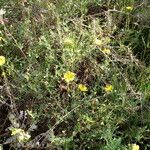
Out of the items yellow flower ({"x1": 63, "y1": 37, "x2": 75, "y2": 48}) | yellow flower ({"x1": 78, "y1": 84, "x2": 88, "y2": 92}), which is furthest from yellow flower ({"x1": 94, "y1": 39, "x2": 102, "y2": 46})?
yellow flower ({"x1": 78, "y1": 84, "x2": 88, "y2": 92})

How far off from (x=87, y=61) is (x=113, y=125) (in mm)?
476

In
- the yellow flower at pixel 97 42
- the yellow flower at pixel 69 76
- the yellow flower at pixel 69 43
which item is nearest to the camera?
the yellow flower at pixel 69 76

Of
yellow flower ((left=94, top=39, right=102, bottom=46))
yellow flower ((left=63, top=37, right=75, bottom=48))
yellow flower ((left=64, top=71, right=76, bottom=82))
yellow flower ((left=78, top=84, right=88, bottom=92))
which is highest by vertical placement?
yellow flower ((left=63, top=37, right=75, bottom=48))

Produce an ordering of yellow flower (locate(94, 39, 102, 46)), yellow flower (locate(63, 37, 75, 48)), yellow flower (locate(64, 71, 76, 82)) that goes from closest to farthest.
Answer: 1. yellow flower (locate(64, 71, 76, 82))
2. yellow flower (locate(63, 37, 75, 48))
3. yellow flower (locate(94, 39, 102, 46))

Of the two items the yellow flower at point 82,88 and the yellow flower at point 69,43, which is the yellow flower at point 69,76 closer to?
the yellow flower at point 82,88

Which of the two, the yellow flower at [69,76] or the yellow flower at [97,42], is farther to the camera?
the yellow flower at [97,42]

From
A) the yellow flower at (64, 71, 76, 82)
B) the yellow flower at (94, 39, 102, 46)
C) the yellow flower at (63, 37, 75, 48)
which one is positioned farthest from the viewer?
the yellow flower at (94, 39, 102, 46)

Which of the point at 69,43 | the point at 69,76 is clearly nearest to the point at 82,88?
the point at 69,76

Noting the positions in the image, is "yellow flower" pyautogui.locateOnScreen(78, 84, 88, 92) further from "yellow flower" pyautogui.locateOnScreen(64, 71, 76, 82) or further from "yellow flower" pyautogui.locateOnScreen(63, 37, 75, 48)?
"yellow flower" pyautogui.locateOnScreen(63, 37, 75, 48)

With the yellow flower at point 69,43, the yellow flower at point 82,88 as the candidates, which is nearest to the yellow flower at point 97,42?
the yellow flower at point 69,43

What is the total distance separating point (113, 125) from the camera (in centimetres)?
234

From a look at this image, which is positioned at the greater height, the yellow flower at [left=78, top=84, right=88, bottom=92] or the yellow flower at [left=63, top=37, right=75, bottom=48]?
the yellow flower at [left=63, top=37, right=75, bottom=48]

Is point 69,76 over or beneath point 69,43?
beneath

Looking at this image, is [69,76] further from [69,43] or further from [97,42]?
[97,42]
